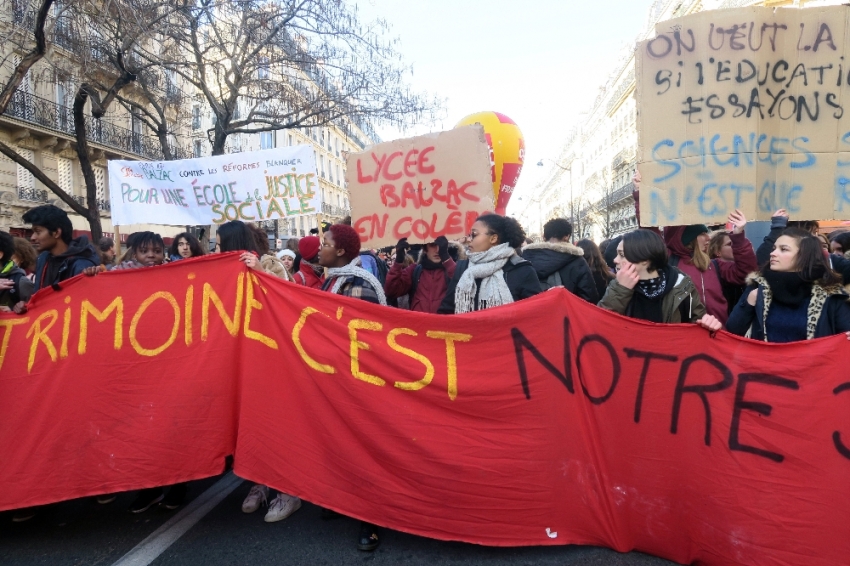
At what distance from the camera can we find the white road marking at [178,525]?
304cm

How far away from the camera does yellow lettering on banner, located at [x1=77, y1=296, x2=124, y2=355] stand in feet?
11.0

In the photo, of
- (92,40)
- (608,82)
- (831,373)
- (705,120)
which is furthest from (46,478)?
(608,82)

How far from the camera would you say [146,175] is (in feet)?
21.4

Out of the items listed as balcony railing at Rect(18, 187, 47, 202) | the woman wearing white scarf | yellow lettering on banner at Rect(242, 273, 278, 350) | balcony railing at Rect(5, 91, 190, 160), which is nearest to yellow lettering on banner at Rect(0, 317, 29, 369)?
yellow lettering on banner at Rect(242, 273, 278, 350)

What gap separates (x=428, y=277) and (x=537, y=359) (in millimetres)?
2030

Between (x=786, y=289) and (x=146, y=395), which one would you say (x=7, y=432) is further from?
(x=786, y=289)

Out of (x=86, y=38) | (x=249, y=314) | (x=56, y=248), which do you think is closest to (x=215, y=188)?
(x=56, y=248)

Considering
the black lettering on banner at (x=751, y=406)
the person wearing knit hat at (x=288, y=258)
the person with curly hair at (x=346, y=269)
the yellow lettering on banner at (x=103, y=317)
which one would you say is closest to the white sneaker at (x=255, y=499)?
the person with curly hair at (x=346, y=269)

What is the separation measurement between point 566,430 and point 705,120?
202 cm

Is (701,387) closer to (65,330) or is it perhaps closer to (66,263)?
(65,330)

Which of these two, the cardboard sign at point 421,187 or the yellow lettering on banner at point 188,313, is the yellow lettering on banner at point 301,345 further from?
the cardboard sign at point 421,187

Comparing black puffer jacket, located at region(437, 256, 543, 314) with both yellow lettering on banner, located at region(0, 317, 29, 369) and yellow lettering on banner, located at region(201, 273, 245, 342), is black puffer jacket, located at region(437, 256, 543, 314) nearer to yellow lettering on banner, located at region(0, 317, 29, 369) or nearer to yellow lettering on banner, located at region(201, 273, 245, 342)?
yellow lettering on banner, located at region(201, 273, 245, 342)

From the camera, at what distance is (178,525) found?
341cm

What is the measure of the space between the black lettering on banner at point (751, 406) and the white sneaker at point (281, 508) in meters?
2.39
